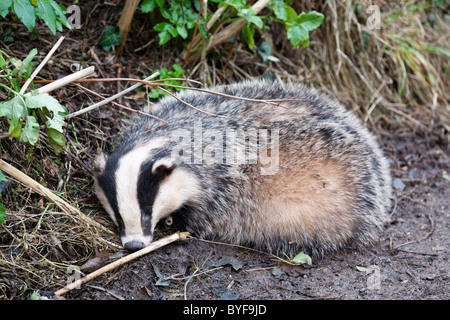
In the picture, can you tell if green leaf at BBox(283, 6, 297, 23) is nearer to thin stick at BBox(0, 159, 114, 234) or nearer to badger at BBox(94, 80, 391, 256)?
badger at BBox(94, 80, 391, 256)

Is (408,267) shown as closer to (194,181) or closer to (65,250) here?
(194,181)

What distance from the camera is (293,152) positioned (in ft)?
11.5

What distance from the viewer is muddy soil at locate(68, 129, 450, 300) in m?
2.88

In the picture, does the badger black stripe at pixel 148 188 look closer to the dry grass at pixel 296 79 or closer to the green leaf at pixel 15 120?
the dry grass at pixel 296 79

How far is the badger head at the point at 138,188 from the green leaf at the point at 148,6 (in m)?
1.39

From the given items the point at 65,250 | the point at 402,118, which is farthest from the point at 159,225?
the point at 402,118

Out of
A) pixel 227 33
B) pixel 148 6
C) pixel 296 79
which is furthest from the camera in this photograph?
pixel 296 79

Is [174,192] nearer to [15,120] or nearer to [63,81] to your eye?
[63,81]

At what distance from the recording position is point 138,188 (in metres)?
3.04

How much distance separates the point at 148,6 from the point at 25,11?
4.58 feet

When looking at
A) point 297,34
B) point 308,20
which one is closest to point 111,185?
point 297,34

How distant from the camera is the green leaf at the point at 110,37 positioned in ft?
13.8

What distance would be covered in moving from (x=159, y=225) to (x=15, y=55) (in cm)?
172

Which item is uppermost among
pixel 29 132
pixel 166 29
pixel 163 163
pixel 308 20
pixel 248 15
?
pixel 29 132
